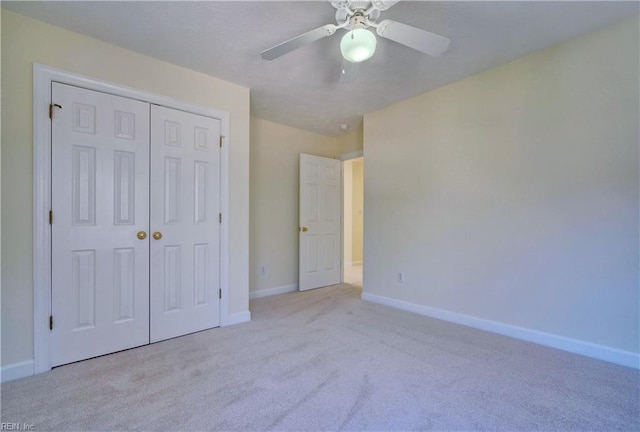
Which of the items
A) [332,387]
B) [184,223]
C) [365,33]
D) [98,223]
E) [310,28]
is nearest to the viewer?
[365,33]

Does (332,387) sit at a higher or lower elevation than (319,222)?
lower

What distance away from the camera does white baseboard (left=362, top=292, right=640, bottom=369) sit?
83.0 inches

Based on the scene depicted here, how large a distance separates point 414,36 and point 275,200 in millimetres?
2967

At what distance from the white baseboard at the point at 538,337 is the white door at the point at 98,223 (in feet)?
9.20

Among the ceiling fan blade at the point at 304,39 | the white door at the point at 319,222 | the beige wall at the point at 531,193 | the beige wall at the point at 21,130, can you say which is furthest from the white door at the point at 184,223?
the beige wall at the point at 531,193

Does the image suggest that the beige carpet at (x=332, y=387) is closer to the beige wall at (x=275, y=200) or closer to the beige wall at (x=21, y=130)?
the beige wall at (x=21, y=130)

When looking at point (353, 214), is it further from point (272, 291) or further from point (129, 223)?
point (129, 223)

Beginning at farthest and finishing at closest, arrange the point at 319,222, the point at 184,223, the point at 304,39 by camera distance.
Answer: the point at 319,222
the point at 184,223
the point at 304,39

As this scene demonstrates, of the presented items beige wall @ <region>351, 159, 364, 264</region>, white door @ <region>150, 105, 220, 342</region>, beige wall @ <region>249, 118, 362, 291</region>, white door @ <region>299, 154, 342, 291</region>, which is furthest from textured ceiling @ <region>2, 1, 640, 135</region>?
beige wall @ <region>351, 159, 364, 264</region>

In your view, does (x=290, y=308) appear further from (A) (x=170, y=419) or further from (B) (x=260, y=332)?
(A) (x=170, y=419)

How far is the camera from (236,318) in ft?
9.77

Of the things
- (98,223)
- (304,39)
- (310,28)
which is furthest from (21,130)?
(310,28)

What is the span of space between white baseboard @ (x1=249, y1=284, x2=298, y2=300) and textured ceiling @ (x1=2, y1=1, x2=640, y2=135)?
2.58 m

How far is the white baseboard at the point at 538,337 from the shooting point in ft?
6.91
